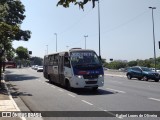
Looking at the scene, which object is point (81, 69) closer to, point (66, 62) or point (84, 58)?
point (84, 58)

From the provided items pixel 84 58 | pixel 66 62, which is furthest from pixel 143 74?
pixel 84 58

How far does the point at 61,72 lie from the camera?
23.9 metres

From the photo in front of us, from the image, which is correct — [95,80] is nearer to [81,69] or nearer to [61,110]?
[81,69]

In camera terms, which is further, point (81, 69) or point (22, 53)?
point (22, 53)

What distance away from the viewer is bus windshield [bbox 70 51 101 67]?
21.4 m

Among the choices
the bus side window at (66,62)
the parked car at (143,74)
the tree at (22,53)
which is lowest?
the parked car at (143,74)

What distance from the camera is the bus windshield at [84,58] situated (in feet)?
70.3

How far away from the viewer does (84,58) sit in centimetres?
2172

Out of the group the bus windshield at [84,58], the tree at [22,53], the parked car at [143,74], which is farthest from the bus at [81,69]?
the tree at [22,53]

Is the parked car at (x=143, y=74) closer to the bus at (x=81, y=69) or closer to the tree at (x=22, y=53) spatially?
the bus at (x=81, y=69)

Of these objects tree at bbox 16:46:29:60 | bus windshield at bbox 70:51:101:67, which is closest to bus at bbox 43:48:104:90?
bus windshield at bbox 70:51:101:67

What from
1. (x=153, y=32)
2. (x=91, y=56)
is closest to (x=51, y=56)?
(x=91, y=56)

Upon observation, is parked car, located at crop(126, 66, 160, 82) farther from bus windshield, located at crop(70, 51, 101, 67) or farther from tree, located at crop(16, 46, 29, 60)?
tree, located at crop(16, 46, 29, 60)

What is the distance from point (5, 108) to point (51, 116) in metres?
2.44
